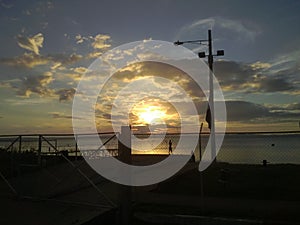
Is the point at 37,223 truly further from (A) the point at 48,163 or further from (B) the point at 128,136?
(A) the point at 48,163

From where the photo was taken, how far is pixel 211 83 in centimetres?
1502

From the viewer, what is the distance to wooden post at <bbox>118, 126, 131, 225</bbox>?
723 cm

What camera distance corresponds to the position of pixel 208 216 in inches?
262

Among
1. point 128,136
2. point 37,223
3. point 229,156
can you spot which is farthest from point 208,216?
point 229,156

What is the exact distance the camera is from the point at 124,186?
725cm

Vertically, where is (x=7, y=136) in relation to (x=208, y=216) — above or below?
above

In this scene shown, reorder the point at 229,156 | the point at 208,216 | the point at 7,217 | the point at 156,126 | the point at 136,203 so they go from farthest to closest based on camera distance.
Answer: the point at 229,156
the point at 156,126
the point at 136,203
the point at 7,217
the point at 208,216

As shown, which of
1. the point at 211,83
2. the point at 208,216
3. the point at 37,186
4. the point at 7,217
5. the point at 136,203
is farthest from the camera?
the point at 211,83

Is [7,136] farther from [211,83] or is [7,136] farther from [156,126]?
[211,83]

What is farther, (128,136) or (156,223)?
(128,136)

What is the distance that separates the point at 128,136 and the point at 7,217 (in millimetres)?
3320

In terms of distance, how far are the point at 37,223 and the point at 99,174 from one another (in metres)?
4.24

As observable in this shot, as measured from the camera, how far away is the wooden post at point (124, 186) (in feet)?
23.7

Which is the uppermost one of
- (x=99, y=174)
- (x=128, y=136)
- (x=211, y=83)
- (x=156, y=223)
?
(x=211, y=83)
